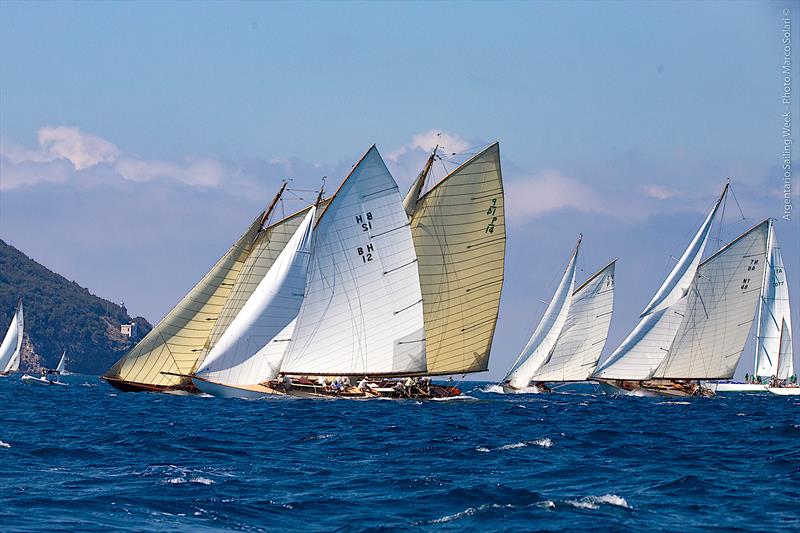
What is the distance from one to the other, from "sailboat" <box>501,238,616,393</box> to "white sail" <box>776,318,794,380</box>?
97.0 ft

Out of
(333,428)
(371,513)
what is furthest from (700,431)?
(371,513)

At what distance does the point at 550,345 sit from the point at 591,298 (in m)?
6.08

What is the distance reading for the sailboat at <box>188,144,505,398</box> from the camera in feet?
227

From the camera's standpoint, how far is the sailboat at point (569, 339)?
4520 inches

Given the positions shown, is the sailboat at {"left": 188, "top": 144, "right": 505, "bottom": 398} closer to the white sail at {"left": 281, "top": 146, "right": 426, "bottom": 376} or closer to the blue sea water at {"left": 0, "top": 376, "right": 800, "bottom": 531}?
the white sail at {"left": 281, "top": 146, "right": 426, "bottom": 376}

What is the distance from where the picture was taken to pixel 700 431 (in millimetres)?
55219

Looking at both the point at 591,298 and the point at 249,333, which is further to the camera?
the point at 591,298

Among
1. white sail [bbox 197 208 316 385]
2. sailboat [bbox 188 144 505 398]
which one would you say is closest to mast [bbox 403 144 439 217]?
sailboat [bbox 188 144 505 398]

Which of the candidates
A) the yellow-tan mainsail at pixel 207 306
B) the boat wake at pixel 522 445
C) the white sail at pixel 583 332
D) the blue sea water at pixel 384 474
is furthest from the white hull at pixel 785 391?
the boat wake at pixel 522 445

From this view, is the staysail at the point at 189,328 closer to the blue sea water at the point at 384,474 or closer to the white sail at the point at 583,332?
the blue sea water at the point at 384,474

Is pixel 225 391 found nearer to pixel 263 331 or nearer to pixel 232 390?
pixel 232 390

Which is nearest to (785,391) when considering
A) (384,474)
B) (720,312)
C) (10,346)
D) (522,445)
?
(720,312)

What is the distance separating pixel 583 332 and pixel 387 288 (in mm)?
50990

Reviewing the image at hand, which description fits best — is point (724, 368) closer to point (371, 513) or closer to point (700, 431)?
point (700, 431)
